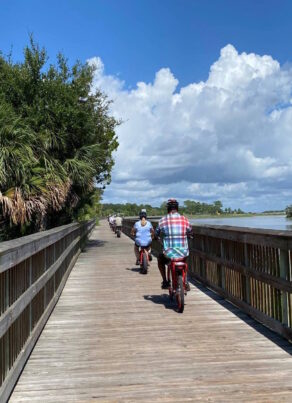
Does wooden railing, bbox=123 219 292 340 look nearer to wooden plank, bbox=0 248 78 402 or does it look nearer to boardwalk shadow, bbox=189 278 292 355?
boardwalk shadow, bbox=189 278 292 355

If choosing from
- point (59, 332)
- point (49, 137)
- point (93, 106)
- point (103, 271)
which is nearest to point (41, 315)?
point (59, 332)

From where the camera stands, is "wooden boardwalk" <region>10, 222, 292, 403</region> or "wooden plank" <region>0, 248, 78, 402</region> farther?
"wooden boardwalk" <region>10, 222, 292, 403</region>

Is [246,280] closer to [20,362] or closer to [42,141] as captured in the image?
[20,362]

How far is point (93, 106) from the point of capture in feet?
81.5

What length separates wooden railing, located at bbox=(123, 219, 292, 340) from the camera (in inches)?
220

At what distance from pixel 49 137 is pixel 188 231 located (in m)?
12.9

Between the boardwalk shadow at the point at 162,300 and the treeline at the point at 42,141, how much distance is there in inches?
287

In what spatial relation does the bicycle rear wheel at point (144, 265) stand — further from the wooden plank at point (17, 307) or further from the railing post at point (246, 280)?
the wooden plank at point (17, 307)

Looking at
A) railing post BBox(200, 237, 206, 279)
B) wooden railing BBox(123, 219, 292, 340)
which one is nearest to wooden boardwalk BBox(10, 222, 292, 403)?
wooden railing BBox(123, 219, 292, 340)

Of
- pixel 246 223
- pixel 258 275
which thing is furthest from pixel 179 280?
pixel 246 223

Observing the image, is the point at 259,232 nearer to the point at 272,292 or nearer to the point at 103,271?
the point at 272,292

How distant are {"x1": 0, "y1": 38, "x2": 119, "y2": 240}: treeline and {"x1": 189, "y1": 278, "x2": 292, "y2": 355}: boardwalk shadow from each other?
26.7 ft

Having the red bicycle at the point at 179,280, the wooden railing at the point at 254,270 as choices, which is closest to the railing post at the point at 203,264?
the wooden railing at the point at 254,270

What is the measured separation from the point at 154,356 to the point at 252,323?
6.66 feet
